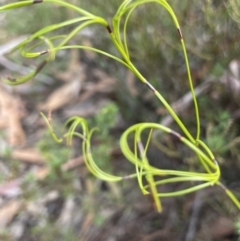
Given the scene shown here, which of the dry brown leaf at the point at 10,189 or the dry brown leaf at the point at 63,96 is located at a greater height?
the dry brown leaf at the point at 63,96

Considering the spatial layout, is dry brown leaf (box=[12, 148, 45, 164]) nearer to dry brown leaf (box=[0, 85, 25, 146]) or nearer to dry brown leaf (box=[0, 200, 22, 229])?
dry brown leaf (box=[0, 85, 25, 146])

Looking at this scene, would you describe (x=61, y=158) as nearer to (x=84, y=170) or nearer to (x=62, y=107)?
(x=84, y=170)

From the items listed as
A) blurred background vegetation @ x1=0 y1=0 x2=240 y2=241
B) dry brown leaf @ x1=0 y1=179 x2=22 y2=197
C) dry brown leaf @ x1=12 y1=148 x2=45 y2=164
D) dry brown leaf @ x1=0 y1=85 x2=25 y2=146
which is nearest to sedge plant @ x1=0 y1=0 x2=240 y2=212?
blurred background vegetation @ x1=0 y1=0 x2=240 y2=241

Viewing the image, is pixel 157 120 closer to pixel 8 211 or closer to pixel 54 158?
pixel 54 158

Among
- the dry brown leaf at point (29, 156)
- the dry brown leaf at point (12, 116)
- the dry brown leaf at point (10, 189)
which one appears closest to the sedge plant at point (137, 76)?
the dry brown leaf at point (10, 189)

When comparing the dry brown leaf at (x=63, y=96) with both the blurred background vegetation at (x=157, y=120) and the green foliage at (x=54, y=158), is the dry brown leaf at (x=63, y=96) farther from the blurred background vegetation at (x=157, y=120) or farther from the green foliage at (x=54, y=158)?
the green foliage at (x=54, y=158)

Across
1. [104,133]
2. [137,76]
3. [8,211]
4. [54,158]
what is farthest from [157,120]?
[137,76]

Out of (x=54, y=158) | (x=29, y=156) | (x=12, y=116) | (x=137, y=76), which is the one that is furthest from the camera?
(x=12, y=116)
